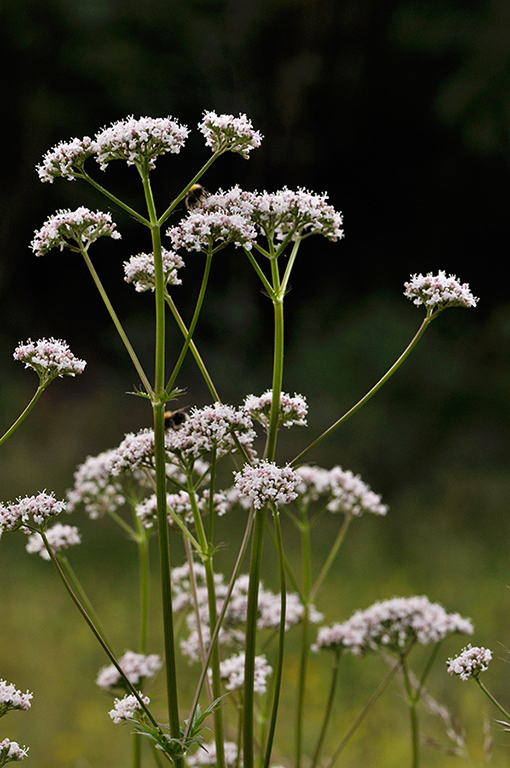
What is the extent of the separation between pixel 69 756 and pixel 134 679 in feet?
5.55

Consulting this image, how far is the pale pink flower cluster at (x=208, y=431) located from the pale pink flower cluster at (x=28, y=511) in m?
0.29

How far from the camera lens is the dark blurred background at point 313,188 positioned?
389 inches

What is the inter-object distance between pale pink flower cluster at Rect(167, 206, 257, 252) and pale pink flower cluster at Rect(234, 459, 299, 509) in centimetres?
47

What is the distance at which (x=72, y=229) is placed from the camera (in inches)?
69.4

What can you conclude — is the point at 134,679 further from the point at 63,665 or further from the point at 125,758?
the point at 63,665

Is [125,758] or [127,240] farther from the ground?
[127,240]

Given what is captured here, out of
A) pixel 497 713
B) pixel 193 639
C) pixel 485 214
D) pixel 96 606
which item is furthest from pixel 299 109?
pixel 193 639

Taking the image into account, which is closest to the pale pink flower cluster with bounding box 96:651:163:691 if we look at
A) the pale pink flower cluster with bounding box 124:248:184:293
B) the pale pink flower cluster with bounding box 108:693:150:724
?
the pale pink flower cluster with bounding box 108:693:150:724

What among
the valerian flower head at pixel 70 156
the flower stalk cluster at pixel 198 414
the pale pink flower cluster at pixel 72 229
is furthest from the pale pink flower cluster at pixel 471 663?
the valerian flower head at pixel 70 156

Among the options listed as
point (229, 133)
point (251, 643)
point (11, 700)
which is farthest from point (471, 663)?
point (229, 133)

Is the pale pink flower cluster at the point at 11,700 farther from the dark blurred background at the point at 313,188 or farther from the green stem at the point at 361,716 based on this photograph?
the dark blurred background at the point at 313,188

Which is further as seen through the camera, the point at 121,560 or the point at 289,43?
the point at 289,43

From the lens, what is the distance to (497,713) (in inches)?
153

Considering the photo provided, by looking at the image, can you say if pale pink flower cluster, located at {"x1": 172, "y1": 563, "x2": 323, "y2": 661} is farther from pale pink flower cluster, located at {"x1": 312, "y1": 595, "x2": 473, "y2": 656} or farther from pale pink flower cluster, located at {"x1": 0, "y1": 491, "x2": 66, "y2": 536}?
pale pink flower cluster, located at {"x1": 0, "y1": 491, "x2": 66, "y2": 536}
